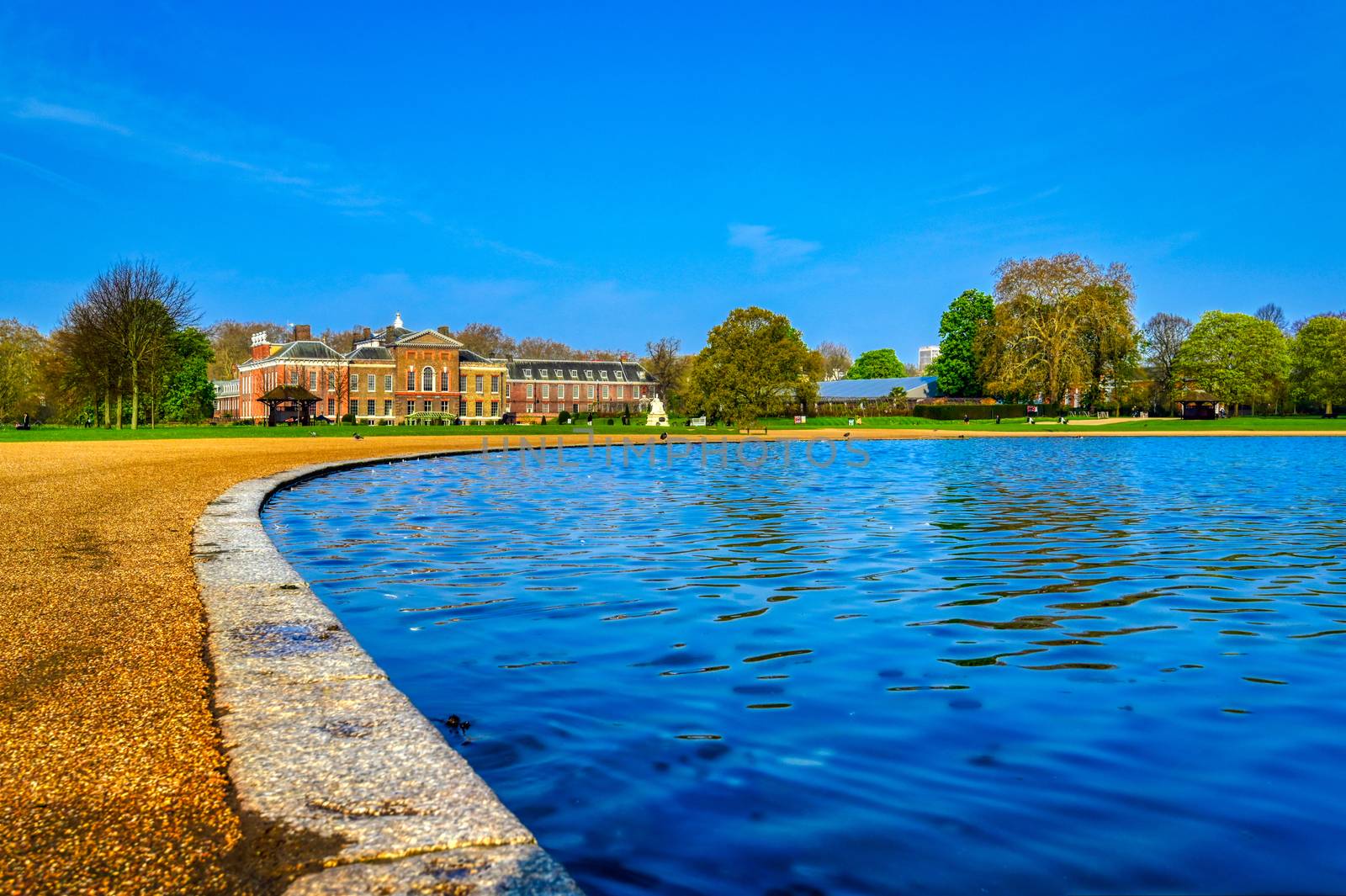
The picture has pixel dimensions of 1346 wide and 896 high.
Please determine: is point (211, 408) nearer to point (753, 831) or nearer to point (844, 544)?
point (844, 544)

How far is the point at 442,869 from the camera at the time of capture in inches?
102

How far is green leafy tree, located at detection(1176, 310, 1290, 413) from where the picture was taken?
82.5 meters

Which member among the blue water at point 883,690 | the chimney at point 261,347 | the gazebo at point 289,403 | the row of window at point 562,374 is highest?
the chimney at point 261,347

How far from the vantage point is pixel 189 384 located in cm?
6694

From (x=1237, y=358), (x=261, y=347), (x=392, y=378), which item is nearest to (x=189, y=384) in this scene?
(x=392, y=378)

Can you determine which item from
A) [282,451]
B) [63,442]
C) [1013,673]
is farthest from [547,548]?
[63,442]

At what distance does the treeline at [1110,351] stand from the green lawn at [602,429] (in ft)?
12.7

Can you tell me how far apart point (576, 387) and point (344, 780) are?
105652 mm

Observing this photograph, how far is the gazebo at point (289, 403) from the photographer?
5469 centimetres

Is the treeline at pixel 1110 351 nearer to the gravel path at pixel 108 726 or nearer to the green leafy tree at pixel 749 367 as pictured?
the green leafy tree at pixel 749 367

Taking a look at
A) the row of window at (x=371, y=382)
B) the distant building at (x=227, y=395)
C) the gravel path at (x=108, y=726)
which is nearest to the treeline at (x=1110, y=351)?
the row of window at (x=371, y=382)

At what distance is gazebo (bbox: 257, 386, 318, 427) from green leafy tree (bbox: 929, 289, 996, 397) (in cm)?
5791

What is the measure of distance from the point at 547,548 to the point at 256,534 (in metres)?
2.93

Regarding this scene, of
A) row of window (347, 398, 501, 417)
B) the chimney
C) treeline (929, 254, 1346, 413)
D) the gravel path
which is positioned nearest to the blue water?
the gravel path
